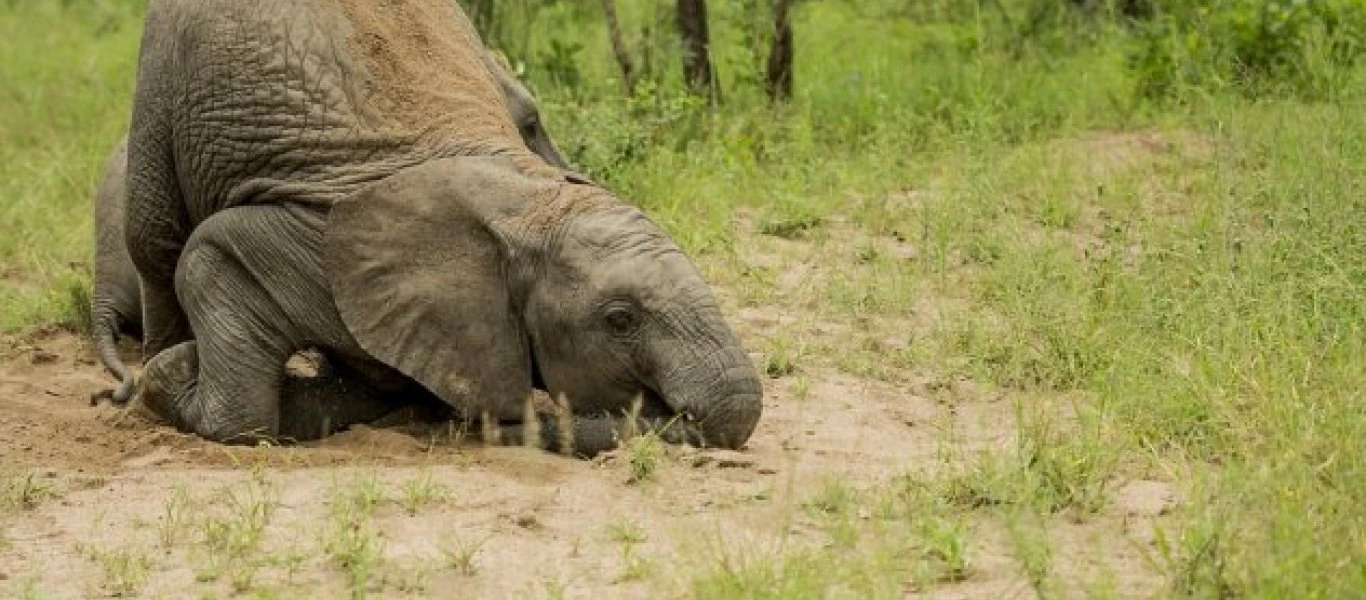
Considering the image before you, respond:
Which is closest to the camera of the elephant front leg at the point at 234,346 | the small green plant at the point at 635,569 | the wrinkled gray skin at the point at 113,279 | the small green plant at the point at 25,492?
the small green plant at the point at 635,569

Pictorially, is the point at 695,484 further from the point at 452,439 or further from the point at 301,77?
the point at 301,77

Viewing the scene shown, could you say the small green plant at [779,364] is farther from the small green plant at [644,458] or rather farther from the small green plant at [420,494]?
the small green plant at [420,494]

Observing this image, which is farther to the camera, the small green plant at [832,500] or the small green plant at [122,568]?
the small green plant at [832,500]

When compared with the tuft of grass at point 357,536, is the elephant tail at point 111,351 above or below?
below

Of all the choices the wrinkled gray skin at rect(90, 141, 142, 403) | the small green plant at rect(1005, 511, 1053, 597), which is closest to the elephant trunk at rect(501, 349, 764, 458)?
the small green plant at rect(1005, 511, 1053, 597)

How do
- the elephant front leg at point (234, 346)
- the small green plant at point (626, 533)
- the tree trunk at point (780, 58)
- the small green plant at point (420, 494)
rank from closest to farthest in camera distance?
the small green plant at point (626, 533) → the small green plant at point (420, 494) → the elephant front leg at point (234, 346) → the tree trunk at point (780, 58)

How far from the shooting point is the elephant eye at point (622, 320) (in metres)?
5.71

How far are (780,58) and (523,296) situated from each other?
4.08 metres

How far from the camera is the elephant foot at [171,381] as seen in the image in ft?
20.7

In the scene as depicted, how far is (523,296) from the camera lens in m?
5.92

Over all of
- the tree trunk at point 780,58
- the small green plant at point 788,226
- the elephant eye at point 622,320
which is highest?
the elephant eye at point 622,320

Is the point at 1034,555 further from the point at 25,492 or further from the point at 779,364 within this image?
the point at 25,492

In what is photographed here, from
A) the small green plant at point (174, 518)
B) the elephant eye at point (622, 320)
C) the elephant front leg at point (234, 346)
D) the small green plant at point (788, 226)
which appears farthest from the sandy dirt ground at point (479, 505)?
the small green plant at point (788, 226)

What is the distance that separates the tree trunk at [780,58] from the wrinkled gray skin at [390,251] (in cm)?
340
